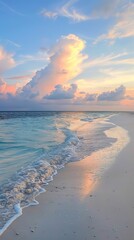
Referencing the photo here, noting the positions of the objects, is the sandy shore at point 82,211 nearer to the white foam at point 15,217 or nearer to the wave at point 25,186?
the white foam at point 15,217

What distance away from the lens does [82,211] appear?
19.2 ft

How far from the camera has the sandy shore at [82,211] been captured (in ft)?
16.0

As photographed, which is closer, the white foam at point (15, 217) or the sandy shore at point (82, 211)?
the sandy shore at point (82, 211)

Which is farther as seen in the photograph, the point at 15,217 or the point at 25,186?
the point at 25,186

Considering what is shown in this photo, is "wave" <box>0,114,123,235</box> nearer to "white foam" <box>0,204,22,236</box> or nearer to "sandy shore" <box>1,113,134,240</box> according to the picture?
"white foam" <box>0,204,22,236</box>

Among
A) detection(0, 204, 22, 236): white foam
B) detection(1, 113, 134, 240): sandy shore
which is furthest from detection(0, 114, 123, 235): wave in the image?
detection(1, 113, 134, 240): sandy shore

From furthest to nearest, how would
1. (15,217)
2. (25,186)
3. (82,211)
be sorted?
(25,186) < (82,211) < (15,217)

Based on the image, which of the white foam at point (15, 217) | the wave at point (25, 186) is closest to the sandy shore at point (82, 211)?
the white foam at point (15, 217)

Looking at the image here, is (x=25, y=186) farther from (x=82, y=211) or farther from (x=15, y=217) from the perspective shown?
(x=82, y=211)

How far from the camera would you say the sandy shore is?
4.88m

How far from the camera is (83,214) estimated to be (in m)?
5.68

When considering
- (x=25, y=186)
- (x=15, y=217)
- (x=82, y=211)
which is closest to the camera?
(x=15, y=217)

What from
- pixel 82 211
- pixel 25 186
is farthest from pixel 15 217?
pixel 25 186

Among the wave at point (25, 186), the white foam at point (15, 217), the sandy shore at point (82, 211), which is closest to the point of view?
the sandy shore at point (82, 211)
